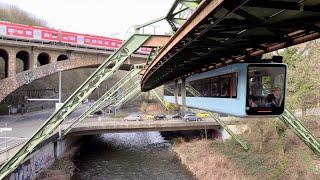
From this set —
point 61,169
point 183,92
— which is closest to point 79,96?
point 183,92

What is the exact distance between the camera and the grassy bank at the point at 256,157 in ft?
91.4

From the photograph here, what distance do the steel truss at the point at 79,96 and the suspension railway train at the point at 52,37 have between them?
2783 cm

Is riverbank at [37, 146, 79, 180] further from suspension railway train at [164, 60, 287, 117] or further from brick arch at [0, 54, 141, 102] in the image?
suspension railway train at [164, 60, 287, 117]

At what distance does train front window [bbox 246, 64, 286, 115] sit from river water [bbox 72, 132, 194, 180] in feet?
60.0

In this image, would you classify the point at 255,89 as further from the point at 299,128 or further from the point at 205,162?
the point at 205,162

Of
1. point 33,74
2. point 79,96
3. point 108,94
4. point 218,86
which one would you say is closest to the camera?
point 218,86

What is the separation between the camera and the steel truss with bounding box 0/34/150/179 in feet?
56.3

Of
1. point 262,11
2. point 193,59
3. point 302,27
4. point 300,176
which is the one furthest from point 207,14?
point 300,176

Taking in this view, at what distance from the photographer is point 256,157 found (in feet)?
109

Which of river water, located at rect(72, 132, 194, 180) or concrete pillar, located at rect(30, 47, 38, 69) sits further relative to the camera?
concrete pillar, located at rect(30, 47, 38, 69)

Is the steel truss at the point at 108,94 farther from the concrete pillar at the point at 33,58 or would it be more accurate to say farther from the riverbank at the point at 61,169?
the concrete pillar at the point at 33,58

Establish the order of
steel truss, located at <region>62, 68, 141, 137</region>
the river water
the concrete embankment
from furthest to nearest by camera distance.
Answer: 1. the river water
2. the concrete embankment
3. steel truss, located at <region>62, 68, 141, 137</region>

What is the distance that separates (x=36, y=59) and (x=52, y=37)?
4.15 metres

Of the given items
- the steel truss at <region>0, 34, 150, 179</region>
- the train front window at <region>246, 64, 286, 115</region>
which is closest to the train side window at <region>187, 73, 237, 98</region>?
the train front window at <region>246, 64, 286, 115</region>
